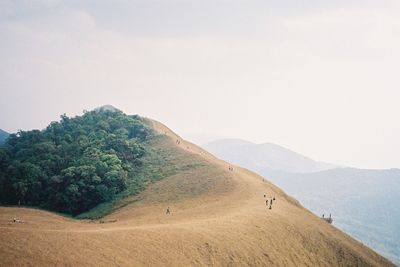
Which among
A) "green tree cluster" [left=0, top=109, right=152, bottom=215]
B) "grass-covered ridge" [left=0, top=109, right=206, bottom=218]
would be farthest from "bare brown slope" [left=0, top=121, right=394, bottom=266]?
"green tree cluster" [left=0, top=109, right=152, bottom=215]

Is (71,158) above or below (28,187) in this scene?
above

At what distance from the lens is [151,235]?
1315 inches

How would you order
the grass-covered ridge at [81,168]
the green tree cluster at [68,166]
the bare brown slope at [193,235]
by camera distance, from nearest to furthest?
1. the bare brown slope at [193,235]
2. the grass-covered ridge at [81,168]
3. the green tree cluster at [68,166]

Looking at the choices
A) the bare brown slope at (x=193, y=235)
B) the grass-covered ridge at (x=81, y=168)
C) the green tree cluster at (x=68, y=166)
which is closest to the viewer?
the bare brown slope at (x=193, y=235)

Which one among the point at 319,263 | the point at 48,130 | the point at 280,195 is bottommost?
the point at 319,263

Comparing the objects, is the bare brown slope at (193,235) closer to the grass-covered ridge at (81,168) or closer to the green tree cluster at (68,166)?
the grass-covered ridge at (81,168)

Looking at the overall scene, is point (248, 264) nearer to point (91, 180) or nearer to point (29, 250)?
point (29, 250)

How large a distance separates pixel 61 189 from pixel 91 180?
24.3ft

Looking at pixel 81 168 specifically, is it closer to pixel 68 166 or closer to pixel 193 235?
pixel 68 166

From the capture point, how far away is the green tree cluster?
238 feet

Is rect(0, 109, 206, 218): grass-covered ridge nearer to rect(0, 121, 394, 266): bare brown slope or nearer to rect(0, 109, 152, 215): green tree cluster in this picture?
rect(0, 109, 152, 215): green tree cluster

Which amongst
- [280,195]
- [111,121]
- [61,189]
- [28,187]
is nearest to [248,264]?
[280,195]

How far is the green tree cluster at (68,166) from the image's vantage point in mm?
72562

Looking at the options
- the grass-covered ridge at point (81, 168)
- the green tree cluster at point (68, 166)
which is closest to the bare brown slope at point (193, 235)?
the grass-covered ridge at point (81, 168)
